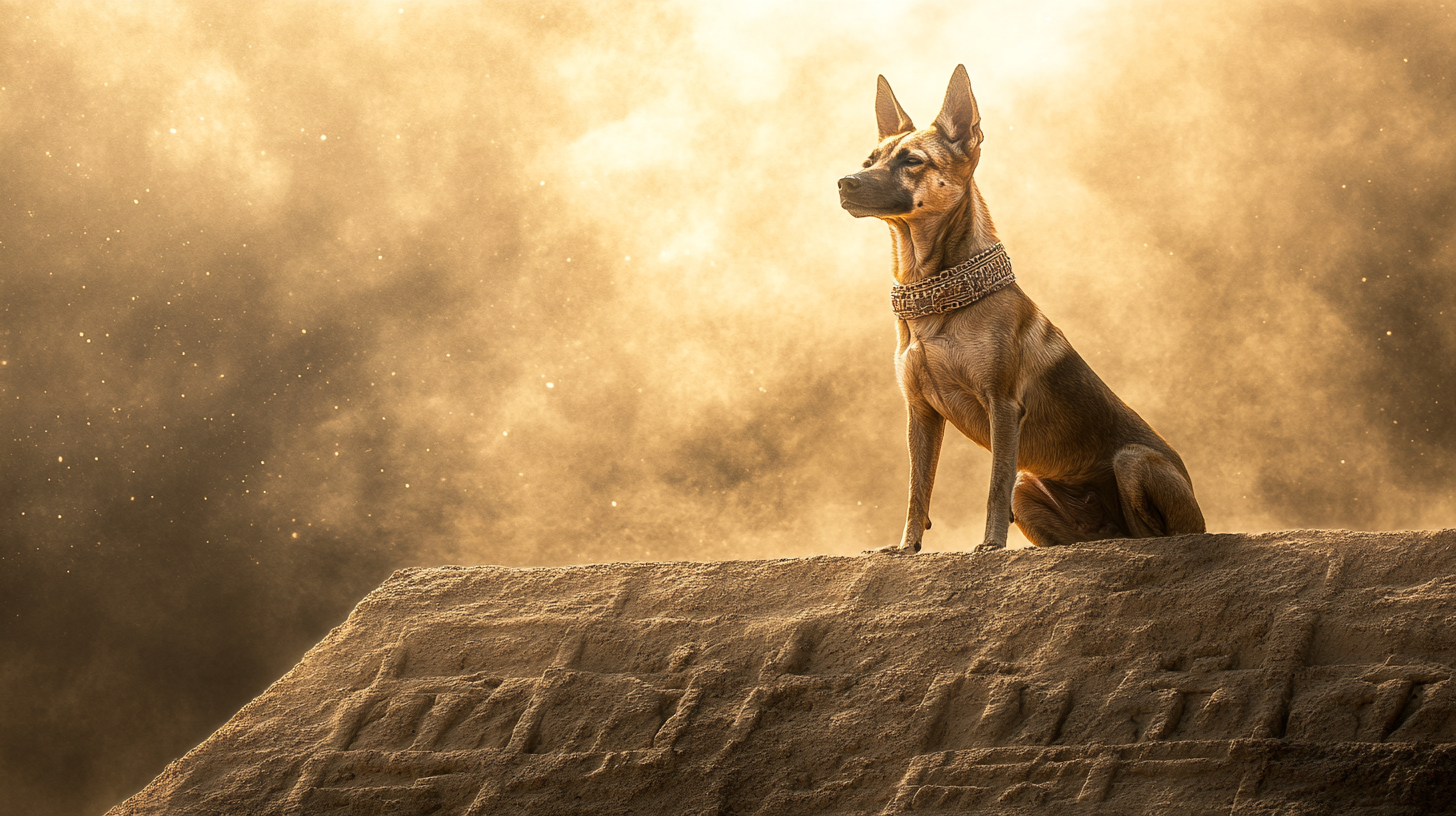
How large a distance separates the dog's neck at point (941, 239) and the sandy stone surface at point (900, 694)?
51.4 inches

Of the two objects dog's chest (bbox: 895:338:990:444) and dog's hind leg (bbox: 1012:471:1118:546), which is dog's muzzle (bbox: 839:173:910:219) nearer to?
dog's chest (bbox: 895:338:990:444)

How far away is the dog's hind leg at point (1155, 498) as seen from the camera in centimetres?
494

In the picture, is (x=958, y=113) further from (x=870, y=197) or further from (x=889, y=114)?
(x=870, y=197)

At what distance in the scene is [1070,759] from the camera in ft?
12.7

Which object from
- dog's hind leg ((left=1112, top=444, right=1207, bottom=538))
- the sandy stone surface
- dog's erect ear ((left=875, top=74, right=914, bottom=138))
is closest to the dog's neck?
dog's erect ear ((left=875, top=74, right=914, bottom=138))

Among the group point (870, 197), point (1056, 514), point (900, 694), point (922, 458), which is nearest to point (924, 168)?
point (870, 197)

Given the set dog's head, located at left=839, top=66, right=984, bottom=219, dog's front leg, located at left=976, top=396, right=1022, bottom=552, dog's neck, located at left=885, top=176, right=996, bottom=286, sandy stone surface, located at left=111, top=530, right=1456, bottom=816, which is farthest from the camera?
dog's neck, located at left=885, top=176, right=996, bottom=286

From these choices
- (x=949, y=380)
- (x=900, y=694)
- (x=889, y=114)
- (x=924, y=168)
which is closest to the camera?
(x=900, y=694)

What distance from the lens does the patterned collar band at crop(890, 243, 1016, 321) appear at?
16.7ft

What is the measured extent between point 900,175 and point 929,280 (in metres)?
0.47

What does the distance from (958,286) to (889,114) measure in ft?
3.41

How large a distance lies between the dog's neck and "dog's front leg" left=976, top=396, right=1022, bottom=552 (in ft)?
2.27

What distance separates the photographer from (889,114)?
221 inches

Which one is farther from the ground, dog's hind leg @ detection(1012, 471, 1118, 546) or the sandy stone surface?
dog's hind leg @ detection(1012, 471, 1118, 546)
